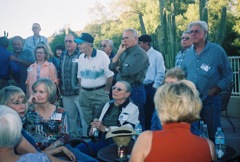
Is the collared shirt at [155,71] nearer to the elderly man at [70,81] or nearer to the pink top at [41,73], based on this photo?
the elderly man at [70,81]

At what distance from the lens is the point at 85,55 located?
6.27m

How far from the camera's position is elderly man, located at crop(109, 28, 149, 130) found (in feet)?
17.5

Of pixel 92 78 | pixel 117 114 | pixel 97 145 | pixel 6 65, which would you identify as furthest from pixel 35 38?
pixel 97 145

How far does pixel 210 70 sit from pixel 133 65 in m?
1.28

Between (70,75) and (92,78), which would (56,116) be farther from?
(70,75)

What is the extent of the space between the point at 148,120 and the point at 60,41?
41.6 feet

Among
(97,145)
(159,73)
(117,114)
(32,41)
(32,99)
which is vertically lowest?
(97,145)

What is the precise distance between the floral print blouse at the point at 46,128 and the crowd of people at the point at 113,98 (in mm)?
10

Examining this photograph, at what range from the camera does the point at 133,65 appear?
5312 millimetres

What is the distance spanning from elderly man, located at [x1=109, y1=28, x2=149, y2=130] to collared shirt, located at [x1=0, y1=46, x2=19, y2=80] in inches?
94.3

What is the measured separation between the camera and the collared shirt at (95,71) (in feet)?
19.8

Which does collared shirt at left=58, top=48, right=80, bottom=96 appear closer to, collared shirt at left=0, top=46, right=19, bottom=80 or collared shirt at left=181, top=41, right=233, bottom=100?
collared shirt at left=0, top=46, right=19, bottom=80

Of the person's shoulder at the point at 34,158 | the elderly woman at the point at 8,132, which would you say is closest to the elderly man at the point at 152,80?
the elderly woman at the point at 8,132

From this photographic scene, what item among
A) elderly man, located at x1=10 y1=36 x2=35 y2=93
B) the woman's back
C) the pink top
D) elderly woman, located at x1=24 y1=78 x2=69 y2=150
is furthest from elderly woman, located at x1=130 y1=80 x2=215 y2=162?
elderly man, located at x1=10 y1=36 x2=35 y2=93
